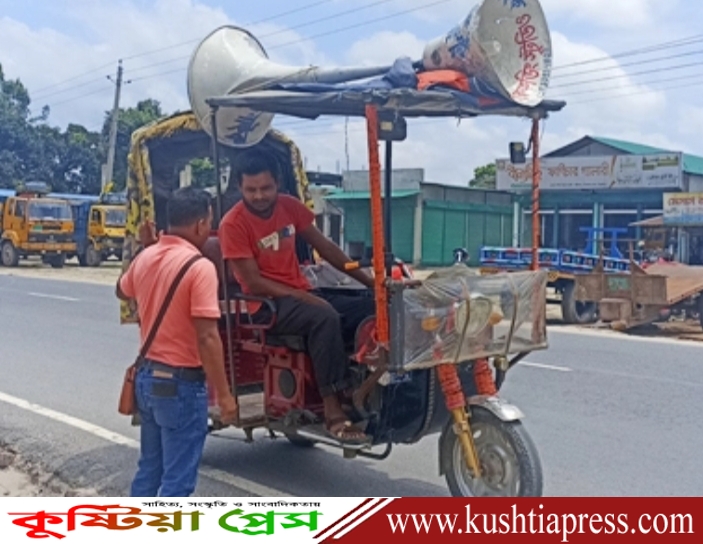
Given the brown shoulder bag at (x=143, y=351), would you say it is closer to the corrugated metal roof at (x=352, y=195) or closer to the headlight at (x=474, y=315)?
the corrugated metal roof at (x=352, y=195)

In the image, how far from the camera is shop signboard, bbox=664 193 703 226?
986 inches

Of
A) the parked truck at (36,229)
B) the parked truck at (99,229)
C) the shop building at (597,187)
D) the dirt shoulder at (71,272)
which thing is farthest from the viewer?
the parked truck at (99,229)

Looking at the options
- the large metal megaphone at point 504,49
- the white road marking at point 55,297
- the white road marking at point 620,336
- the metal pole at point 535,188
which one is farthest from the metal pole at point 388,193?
the white road marking at point 55,297

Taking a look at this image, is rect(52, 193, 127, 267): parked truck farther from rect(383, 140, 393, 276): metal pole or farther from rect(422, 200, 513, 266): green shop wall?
rect(383, 140, 393, 276): metal pole

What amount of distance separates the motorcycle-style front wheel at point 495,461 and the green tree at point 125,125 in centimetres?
4528

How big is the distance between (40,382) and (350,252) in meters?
4.47

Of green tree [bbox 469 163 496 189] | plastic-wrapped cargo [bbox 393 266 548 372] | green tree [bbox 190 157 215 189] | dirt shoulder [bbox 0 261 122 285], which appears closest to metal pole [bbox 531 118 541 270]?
plastic-wrapped cargo [bbox 393 266 548 372]

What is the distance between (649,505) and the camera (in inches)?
206

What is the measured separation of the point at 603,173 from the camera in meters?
30.2

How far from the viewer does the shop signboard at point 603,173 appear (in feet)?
94.8

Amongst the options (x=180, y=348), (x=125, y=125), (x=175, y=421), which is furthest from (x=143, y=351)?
(x=125, y=125)

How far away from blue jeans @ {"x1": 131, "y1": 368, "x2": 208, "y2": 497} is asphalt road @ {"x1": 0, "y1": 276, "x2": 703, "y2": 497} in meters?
1.33

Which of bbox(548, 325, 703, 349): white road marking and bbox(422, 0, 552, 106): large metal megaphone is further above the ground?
bbox(422, 0, 552, 106): large metal megaphone

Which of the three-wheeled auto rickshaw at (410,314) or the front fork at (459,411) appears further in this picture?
the front fork at (459,411)
